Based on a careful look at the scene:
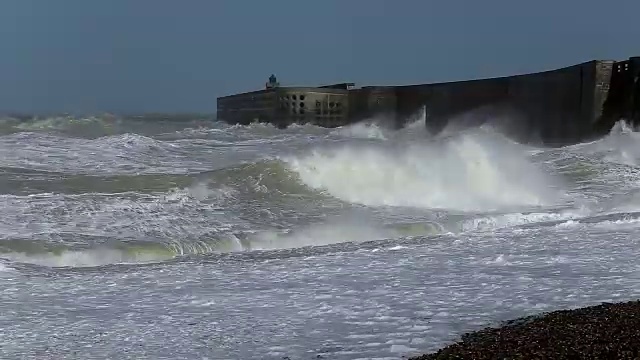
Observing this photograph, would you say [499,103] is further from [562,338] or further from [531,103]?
[562,338]

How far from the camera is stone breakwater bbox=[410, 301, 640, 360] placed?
3.52m

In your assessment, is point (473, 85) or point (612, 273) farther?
point (473, 85)

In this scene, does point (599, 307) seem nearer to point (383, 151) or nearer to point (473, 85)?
point (383, 151)

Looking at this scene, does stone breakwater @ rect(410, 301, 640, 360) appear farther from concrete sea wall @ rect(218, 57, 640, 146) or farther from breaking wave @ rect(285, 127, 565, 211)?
concrete sea wall @ rect(218, 57, 640, 146)

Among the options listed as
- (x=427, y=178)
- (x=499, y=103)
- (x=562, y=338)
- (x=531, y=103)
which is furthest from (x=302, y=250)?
(x=499, y=103)

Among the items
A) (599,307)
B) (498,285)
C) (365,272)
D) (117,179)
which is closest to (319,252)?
(365,272)

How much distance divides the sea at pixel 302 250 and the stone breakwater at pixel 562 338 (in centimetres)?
30

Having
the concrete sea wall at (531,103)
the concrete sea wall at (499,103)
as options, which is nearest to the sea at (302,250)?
the concrete sea wall at (499,103)

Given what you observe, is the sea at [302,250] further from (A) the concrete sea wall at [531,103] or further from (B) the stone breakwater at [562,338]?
(A) the concrete sea wall at [531,103]

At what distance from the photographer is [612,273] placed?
5.85 m

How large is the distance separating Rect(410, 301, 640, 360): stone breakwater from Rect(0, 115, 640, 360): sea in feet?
1.00

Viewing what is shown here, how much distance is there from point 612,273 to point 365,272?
1.91 m

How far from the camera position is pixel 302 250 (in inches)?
299

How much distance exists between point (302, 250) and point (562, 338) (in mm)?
4052
